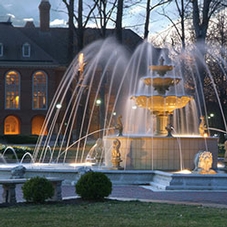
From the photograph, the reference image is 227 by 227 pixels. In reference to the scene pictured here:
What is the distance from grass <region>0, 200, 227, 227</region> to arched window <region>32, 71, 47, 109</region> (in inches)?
2130

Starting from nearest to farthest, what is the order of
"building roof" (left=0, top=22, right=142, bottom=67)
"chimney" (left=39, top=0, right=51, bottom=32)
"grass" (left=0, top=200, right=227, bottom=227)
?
"grass" (left=0, top=200, right=227, bottom=227), "building roof" (left=0, top=22, right=142, bottom=67), "chimney" (left=39, top=0, right=51, bottom=32)

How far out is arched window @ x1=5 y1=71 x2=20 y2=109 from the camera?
66.0 m

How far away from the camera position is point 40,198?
12477mm

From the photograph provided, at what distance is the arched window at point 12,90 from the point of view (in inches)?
2598

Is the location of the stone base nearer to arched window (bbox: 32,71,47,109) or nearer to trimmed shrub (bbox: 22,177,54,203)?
trimmed shrub (bbox: 22,177,54,203)

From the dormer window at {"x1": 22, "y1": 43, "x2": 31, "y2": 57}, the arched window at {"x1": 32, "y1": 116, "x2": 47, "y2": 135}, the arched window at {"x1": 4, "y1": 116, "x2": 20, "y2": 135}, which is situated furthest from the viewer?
the arched window at {"x1": 4, "y1": 116, "x2": 20, "y2": 135}

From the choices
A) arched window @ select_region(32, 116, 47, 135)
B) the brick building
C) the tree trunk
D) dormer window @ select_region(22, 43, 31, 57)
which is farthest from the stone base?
dormer window @ select_region(22, 43, 31, 57)

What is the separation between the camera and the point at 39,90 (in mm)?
66312

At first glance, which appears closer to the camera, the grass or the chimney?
the grass

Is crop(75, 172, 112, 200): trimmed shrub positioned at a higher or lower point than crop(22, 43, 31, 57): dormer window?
lower

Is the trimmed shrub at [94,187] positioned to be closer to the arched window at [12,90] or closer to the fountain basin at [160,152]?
the fountain basin at [160,152]

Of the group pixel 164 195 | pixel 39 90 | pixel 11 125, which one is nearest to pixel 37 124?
pixel 11 125

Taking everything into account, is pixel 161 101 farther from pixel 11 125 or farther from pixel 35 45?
pixel 11 125

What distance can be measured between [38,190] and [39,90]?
179 feet
